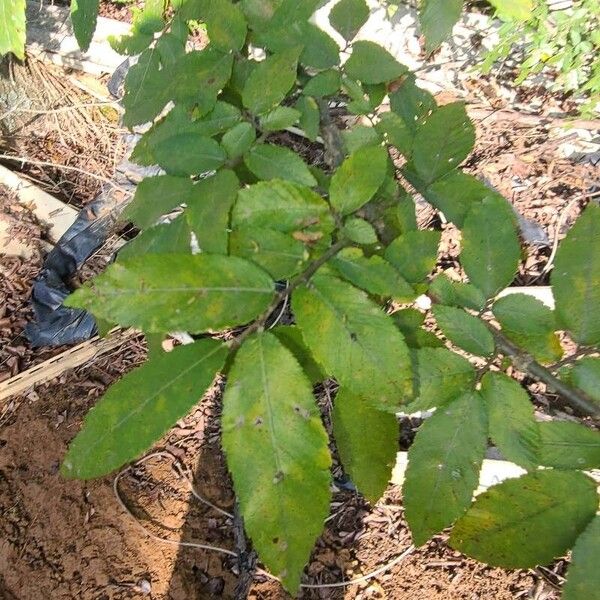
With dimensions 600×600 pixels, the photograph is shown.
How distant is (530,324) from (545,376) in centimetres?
9

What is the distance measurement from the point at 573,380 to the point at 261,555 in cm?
47

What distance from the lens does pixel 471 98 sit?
2904mm

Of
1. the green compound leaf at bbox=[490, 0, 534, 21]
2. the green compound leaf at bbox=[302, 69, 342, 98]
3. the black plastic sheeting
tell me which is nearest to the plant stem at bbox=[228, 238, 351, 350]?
the green compound leaf at bbox=[302, 69, 342, 98]

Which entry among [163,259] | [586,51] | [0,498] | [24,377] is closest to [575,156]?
[586,51]

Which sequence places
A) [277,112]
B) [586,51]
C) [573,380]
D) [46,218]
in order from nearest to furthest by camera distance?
[573,380] < [277,112] < [586,51] < [46,218]

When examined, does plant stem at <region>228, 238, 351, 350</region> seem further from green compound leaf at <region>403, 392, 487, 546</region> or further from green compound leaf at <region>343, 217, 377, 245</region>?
green compound leaf at <region>403, 392, 487, 546</region>

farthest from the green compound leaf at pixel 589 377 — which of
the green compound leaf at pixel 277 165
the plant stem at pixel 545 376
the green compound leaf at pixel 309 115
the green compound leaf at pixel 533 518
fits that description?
the green compound leaf at pixel 309 115

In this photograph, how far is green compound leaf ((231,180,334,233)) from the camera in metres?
0.87

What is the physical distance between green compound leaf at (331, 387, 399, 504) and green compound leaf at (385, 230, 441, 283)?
0.20 meters

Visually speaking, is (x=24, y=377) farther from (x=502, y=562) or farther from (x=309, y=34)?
(x=502, y=562)

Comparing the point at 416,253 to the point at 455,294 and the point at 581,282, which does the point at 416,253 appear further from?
the point at 581,282

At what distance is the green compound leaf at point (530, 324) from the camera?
0.89 m

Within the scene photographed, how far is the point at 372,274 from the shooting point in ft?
2.75

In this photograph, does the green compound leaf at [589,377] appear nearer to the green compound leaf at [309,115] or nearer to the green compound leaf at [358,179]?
the green compound leaf at [358,179]
